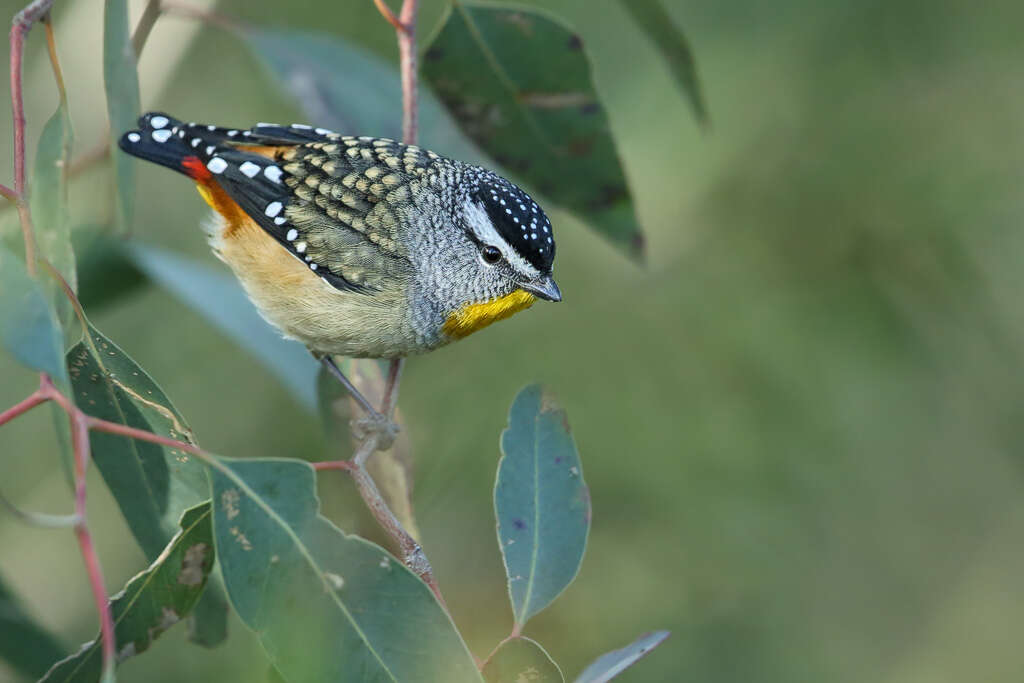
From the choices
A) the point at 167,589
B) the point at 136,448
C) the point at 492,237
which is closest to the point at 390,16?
the point at 492,237

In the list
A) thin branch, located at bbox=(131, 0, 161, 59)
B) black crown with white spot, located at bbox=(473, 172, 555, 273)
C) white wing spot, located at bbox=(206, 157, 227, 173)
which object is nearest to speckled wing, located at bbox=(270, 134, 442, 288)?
white wing spot, located at bbox=(206, 157, 227, 173)

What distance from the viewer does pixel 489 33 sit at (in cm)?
346

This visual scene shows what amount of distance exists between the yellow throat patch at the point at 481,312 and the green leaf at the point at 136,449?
2.94ft

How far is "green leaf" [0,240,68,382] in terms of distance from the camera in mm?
1784

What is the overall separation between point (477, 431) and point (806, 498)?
1658 millimetres

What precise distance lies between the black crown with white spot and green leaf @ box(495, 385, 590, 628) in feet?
2.25

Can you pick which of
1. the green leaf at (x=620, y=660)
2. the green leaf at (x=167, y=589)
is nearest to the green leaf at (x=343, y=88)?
the green leaf at (x=167, y=589)

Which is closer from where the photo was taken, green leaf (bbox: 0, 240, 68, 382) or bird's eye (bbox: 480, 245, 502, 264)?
green leaf (bbox: 0, 240, 68, 382)

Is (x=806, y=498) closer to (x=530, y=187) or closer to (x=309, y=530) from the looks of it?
(x=530, y=187)

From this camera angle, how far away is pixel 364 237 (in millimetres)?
3189

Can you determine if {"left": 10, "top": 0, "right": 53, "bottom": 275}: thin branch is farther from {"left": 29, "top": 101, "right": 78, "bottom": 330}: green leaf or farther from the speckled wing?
the speckled wing

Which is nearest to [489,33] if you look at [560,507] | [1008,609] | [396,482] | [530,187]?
[530,187]

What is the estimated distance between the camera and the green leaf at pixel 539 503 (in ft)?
7.75

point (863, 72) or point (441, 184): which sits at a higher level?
point (441, 184)
